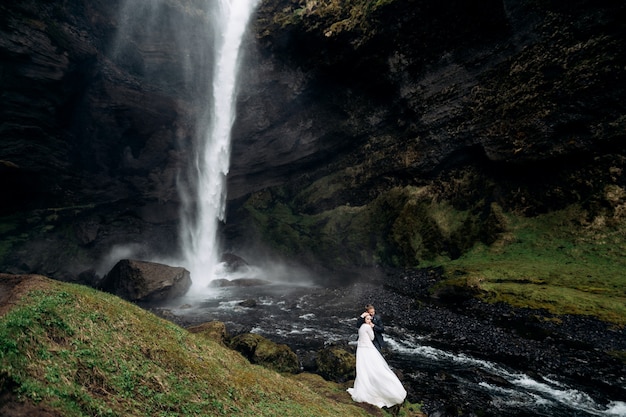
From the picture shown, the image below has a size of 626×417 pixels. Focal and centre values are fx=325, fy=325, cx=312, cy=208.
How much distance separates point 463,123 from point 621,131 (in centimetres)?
1408

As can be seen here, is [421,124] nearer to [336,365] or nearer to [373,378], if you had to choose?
[336,365]

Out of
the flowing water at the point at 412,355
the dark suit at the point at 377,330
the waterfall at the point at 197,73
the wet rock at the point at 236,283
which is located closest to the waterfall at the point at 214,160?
the waterfall at the point at 197,73

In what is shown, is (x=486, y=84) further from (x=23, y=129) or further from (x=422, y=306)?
(x=23, y=129)

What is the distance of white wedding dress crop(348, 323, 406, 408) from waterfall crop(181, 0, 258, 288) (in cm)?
4361

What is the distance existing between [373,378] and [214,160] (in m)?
50.5

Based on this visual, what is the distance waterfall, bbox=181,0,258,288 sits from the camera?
5319cm

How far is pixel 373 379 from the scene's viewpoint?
10.9 meters

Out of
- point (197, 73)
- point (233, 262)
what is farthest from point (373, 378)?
point (197, 73)

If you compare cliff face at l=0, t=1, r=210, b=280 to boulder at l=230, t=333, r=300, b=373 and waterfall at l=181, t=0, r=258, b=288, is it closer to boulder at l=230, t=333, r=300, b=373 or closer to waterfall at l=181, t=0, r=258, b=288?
waterfall at l=181, t=0, r=258, b=288

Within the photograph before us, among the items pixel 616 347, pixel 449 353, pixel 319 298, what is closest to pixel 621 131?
pixel 616 347

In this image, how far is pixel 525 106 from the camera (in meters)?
33.8

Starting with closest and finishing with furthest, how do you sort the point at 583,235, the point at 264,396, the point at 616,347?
the point at 264,396 < the point at 616,347 < the point at 583,235

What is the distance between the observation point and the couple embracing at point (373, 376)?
1074 cm

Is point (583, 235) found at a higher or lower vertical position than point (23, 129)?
lower
